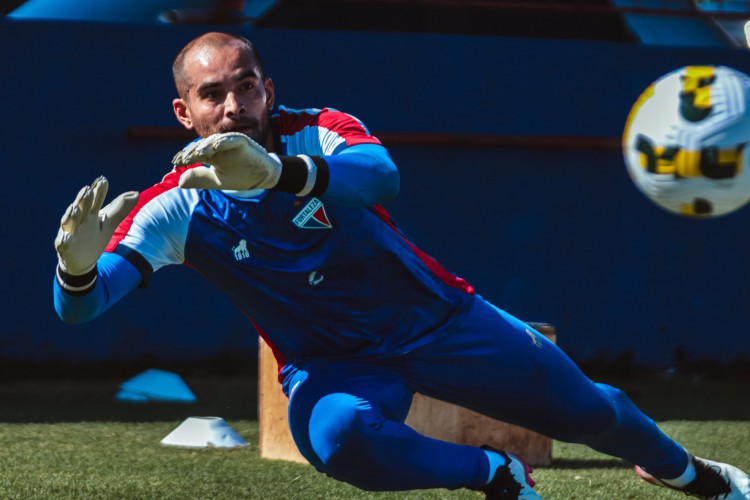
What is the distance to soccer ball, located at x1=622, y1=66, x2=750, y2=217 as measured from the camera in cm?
518

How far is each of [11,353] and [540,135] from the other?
13.1ft

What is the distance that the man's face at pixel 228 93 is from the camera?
399cm

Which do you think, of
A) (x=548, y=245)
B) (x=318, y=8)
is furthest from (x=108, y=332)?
(x=318, y=8)

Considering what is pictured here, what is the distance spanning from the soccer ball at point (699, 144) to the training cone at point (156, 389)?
12.0 feet

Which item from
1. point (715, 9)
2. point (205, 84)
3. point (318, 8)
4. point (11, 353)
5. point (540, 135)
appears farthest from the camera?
point (318, 8)

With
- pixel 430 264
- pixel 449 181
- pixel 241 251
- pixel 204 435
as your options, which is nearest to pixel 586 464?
pixel 204 435

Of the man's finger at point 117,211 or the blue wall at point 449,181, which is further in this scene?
the blue wall at point 449,181

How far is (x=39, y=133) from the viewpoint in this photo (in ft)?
27.8

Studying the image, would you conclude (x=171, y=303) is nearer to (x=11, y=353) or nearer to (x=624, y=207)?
(x=11, y=353)

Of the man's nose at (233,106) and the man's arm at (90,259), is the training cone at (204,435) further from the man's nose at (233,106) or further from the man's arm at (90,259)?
the man's nose at (233,106)

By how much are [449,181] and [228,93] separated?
497 centimetres

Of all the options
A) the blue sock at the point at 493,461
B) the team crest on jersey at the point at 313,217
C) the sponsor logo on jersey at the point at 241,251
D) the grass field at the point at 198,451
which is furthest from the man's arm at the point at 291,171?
the grass field at the point at 198,451

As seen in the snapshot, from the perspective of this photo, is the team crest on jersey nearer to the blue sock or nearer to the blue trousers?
the blue trousers

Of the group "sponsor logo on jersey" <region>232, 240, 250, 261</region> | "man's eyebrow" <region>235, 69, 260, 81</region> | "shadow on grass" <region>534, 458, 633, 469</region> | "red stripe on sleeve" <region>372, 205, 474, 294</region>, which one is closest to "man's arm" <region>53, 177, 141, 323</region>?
"sponsor logo on jersey" <region>232, 240, 250, 261</region>
